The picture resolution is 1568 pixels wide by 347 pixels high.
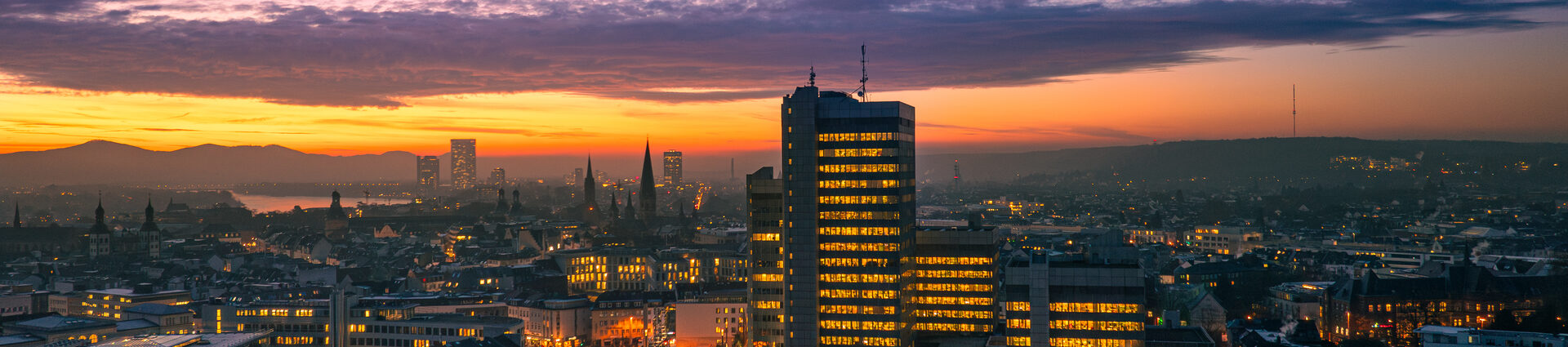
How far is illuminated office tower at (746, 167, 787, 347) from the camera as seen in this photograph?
118 meters

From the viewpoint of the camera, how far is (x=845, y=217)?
11606 cm

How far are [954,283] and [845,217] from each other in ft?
37.1

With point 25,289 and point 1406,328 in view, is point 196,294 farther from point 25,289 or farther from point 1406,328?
point 1406,328

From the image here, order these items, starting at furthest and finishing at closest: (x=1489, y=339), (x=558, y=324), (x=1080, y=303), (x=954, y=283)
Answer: (x=558, y=324), (x=954, y=283), (x=1489, y=339), (x=1080, y=303)

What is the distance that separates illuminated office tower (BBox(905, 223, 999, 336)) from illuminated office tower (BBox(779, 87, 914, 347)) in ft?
13.7

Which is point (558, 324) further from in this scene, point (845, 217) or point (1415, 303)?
point (1415, 303)

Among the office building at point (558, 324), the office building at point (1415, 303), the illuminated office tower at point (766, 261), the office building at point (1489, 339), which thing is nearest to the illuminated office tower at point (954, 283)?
the illuminated office tower at point (766, 261)

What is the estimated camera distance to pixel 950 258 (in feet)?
393

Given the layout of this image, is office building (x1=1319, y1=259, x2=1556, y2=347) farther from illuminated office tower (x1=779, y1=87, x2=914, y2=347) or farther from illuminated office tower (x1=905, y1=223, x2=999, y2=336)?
illuminated office tower (x1=779, y1=87, x2=914, y2=347)

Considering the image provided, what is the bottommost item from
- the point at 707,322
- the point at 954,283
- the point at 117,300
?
the point at 707,322

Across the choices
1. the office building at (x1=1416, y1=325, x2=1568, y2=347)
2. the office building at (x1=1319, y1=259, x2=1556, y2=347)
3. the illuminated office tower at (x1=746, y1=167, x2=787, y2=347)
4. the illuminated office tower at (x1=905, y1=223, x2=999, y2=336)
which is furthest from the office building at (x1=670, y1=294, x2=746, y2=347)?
the office building at (x1=1416, y1=325, x2=1568, y2=347)

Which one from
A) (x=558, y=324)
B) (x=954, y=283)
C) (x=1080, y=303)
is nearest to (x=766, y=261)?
(x=954, y=283)

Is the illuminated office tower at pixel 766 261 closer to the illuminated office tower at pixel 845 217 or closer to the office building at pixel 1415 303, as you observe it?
the illuminated office tower at pixel 845 217

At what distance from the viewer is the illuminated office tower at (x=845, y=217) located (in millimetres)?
115000
